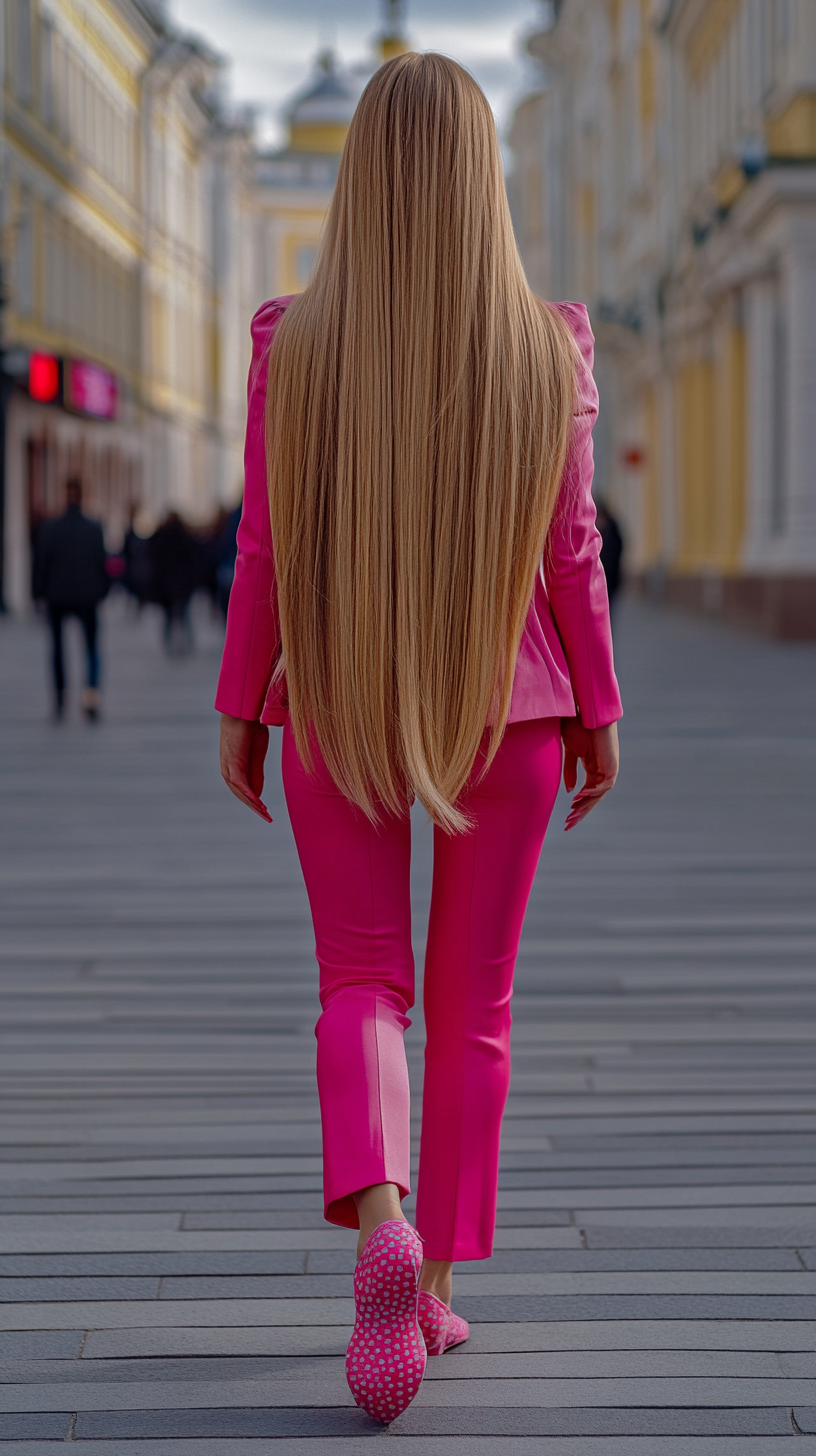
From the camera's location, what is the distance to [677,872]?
7.72m

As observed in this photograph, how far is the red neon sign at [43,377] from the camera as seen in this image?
93.1ft

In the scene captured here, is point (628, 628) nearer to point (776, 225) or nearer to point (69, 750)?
point (776, 225)

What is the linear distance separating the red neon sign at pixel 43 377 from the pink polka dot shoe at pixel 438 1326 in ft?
86.4

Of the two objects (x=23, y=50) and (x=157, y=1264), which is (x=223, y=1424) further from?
(x=23, y=50)

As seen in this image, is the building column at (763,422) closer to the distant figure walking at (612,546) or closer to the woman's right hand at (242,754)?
the distant figure walking at (612,546)

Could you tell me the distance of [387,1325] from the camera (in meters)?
2.68

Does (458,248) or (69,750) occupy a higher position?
(458,248)

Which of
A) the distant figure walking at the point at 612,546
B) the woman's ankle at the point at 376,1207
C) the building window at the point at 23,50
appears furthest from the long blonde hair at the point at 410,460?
the building window at the point at 23,50

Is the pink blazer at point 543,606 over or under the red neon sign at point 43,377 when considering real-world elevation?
under

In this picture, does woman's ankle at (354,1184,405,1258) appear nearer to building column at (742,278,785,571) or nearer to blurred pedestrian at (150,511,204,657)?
blurred pedestrian at (150,511,204,657)

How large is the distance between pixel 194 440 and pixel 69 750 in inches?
2084

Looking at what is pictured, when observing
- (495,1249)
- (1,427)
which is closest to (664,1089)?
(495,1249)

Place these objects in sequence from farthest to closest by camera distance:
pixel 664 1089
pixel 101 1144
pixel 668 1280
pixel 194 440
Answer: pixel 194 440 → pixel 664 1089 → pixel 101 1144 → pixel 668 1280

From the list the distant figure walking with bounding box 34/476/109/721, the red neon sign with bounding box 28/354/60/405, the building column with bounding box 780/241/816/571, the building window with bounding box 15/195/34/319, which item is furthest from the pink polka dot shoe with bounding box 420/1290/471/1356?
the building window with bounding box 15/195/34/319
